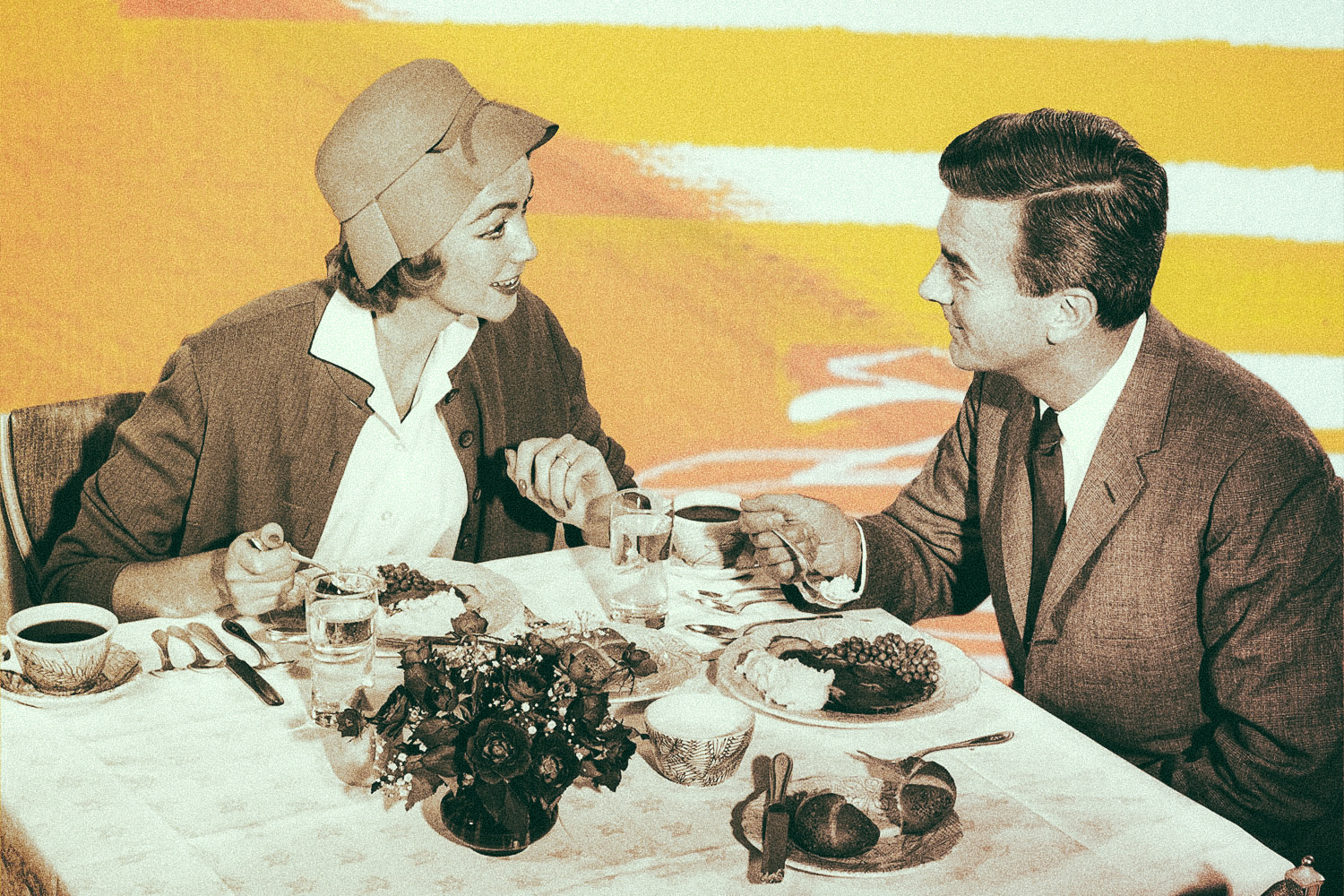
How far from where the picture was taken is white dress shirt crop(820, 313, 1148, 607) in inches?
78.8

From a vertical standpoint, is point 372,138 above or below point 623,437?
above

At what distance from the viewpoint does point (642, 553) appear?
188 cm

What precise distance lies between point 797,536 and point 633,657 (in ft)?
1.44

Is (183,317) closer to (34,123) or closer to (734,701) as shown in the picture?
(34,123)

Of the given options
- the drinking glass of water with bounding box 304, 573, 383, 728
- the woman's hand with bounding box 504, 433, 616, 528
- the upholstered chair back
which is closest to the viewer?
the drinking glass of water with bounding box 304, 573, 383, 728

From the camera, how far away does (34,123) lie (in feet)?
11.9

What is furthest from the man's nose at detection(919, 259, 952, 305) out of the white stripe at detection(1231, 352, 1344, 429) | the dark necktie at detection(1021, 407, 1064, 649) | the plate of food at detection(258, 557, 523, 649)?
the white stripe at detection(1231, 352, 1344, 429)

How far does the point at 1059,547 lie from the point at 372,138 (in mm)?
1293

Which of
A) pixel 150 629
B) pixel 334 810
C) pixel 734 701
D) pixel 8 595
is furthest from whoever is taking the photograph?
pixel 8 595

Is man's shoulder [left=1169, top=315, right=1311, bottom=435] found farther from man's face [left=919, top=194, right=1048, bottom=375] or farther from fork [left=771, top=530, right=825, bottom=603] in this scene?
fork [left=771, top=530, right=825, bottom=603]

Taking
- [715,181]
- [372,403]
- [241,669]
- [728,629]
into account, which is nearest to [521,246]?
[372,403]

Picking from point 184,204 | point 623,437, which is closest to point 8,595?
point 184,204

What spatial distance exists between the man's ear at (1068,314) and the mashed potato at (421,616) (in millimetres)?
1001

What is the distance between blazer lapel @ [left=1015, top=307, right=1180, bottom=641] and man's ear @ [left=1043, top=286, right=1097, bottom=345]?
101mm
